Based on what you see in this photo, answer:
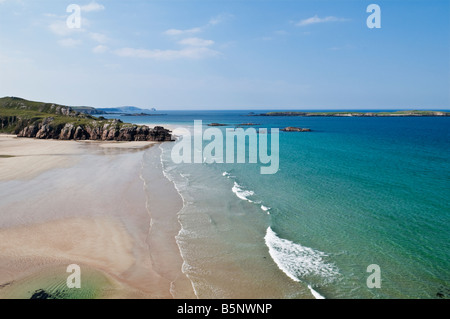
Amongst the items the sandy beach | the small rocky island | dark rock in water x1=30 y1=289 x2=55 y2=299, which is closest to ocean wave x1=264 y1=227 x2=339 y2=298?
the sandy beach

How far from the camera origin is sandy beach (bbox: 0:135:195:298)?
45.5 feet

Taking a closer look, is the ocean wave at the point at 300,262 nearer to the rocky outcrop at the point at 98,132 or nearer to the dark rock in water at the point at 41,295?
the dark rock in water at the point at 41,295

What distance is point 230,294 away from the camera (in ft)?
42.9

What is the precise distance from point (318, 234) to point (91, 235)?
15.8 metres

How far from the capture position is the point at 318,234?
18859 millimetres

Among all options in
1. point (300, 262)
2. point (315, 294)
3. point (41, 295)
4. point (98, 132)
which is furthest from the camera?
point (98, 132)

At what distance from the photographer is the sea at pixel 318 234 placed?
45.0ft

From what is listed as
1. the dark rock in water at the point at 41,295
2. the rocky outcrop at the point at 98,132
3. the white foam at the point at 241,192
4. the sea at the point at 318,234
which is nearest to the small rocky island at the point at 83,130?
the rocky outcrop at the point at 98,132

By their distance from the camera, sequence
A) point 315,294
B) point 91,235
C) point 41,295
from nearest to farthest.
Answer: point 315,294 → point 41,295 → point 91,235

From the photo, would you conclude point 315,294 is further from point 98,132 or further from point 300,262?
point 98,132

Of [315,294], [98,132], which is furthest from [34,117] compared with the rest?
[315,294]

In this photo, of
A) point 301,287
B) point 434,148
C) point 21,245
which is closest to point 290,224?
point 301,287

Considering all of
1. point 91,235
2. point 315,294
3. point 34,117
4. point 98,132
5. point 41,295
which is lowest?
point 41,295
